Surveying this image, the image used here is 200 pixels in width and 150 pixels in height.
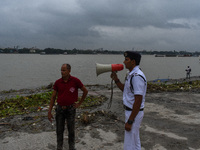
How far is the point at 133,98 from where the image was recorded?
3.03m

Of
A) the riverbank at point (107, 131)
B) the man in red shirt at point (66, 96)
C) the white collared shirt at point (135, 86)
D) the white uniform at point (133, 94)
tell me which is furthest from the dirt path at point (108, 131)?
the white collared shirt at point (135, 86)

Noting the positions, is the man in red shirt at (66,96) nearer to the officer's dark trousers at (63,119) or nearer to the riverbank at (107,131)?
the officer's dark trousers at (63,119)

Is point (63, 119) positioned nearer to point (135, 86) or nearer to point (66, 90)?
point (66, 90)

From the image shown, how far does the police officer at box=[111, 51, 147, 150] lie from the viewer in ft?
9.45

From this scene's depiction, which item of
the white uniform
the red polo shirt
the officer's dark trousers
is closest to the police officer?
the white uniform

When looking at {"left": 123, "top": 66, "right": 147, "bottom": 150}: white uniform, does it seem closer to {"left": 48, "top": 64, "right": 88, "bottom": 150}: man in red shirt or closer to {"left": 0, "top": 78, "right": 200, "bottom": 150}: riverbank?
{"left": 48, "top": 64, "right": 88, "bottom": 150}: man in red shirt

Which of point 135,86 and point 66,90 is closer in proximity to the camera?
point 135,86

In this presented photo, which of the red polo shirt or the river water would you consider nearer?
the red polo shirt

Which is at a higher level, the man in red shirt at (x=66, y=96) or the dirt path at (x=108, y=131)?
the man in red shirt at (x=66, y=96)

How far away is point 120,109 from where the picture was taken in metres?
7.99

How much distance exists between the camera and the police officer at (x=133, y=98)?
9.45 ft

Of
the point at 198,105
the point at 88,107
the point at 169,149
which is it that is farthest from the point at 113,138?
the point at 198,105

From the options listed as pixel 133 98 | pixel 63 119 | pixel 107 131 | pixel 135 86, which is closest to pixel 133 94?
pixel 133 98

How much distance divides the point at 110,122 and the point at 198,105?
501cm
